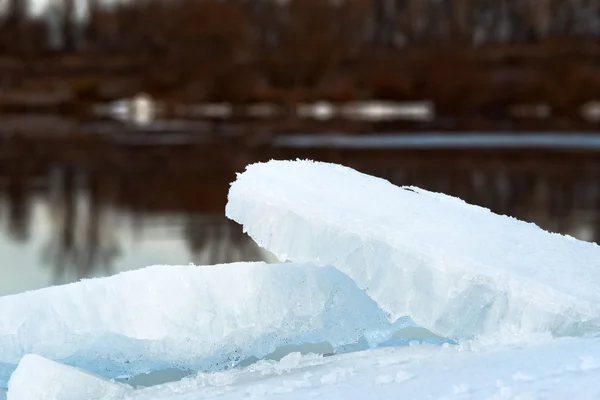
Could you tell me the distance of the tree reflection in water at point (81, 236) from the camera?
350 inches

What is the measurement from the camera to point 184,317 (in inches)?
192

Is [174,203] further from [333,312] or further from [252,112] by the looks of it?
[252,112]

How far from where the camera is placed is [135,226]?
11.8 meters

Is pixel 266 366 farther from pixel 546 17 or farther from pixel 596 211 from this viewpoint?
pixel 546 17

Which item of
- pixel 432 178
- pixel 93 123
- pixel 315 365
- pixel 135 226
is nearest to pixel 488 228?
pixel 315 365

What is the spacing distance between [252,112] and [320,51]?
1330 cm

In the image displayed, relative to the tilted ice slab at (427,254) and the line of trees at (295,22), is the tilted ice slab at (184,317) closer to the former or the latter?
the tilted ice slab at (427,254)

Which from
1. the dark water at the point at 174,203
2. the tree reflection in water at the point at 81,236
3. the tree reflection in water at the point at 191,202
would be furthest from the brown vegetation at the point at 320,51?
the tree reflection in water at the point at 81,236

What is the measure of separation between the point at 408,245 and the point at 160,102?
51.9 meters

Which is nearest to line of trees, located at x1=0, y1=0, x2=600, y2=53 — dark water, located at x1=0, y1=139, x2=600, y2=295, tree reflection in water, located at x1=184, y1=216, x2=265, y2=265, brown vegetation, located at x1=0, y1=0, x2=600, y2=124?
brown vegetation, located at x1=0, y1=0, x2=600, y2=124

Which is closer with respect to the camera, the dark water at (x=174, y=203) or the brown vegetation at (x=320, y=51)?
the dark water at (x=174, y=203)

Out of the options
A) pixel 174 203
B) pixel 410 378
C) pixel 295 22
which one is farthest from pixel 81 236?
pixel 295 22

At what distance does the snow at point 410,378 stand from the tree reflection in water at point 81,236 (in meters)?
3.97

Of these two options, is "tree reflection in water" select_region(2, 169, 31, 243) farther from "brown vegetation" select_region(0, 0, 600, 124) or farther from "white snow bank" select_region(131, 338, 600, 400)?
"brown vegetation" select_region(0, 0, 600, 124)
